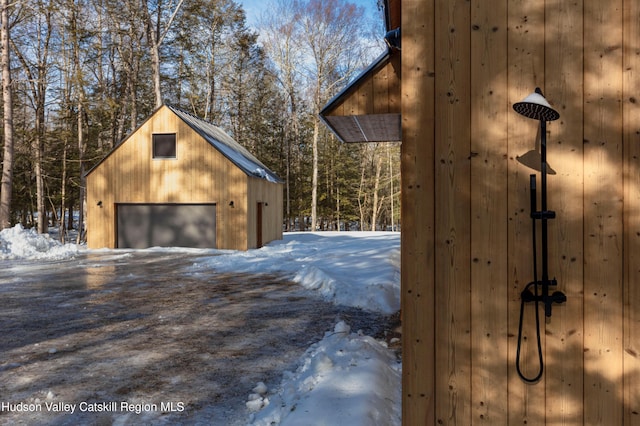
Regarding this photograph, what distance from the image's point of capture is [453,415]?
239cm

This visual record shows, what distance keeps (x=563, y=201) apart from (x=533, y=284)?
496 mm

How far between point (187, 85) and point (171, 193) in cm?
1290

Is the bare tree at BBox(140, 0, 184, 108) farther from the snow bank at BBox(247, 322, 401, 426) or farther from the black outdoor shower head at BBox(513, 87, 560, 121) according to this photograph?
the black outdoor shower head at BBox(513, 87, 560, 121)

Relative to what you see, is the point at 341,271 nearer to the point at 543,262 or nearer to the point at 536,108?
the point at 543,262

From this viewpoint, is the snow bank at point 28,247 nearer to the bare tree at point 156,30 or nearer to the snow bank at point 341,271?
the snow bank at point 341,271

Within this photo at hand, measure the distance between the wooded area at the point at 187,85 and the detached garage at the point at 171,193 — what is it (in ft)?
10.2

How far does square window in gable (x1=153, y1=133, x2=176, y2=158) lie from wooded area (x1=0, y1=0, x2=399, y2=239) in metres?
3.66

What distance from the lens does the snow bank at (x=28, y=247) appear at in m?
13.6

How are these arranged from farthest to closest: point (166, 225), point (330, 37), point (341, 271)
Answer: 1. point (330, 37)
2. point (166, 225)
3. point (341, 271)

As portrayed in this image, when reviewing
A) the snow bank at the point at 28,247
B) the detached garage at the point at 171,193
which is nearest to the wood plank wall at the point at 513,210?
the detached garage at the point at 171,193

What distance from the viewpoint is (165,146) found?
17.1 metres

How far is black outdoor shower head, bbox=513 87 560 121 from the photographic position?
7.14ft

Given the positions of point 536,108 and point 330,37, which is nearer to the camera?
point 536,108

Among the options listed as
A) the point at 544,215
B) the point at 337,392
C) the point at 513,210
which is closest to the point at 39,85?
the point at 337,392
